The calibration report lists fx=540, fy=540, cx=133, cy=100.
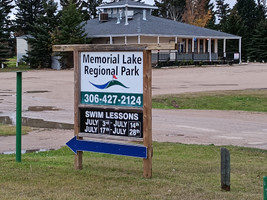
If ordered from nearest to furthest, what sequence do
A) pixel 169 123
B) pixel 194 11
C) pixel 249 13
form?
1. pixel 169 123
2. pixel 249 13
3. pixel 194 11

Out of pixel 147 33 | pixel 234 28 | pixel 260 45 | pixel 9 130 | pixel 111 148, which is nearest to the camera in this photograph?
pixel 111 148

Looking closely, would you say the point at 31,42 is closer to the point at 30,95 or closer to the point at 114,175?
the point at 30,95

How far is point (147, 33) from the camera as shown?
51125mm

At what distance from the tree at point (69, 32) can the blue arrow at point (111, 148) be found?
4288cm

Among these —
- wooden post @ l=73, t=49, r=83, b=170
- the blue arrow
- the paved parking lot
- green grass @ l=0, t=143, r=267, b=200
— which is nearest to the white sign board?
wooden post @ l=73, t=49, r=83, b=170

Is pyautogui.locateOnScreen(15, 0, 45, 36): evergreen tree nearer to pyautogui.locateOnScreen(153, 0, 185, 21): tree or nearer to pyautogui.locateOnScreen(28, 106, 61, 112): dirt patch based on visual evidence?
pyautogui.locateOnScreen(153, 0, 185, 21): tree

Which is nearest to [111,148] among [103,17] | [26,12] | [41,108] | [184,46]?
[41,108]

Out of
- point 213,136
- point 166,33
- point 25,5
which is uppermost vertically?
point 25,5

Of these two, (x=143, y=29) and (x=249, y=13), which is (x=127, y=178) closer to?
(x=143, y=29)

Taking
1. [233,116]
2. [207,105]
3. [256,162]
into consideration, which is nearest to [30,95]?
[207,105]

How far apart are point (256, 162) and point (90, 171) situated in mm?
3261

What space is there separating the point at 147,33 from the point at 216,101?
28.9m

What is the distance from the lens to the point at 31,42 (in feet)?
177

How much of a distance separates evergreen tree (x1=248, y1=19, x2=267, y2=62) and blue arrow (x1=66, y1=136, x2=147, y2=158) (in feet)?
200
